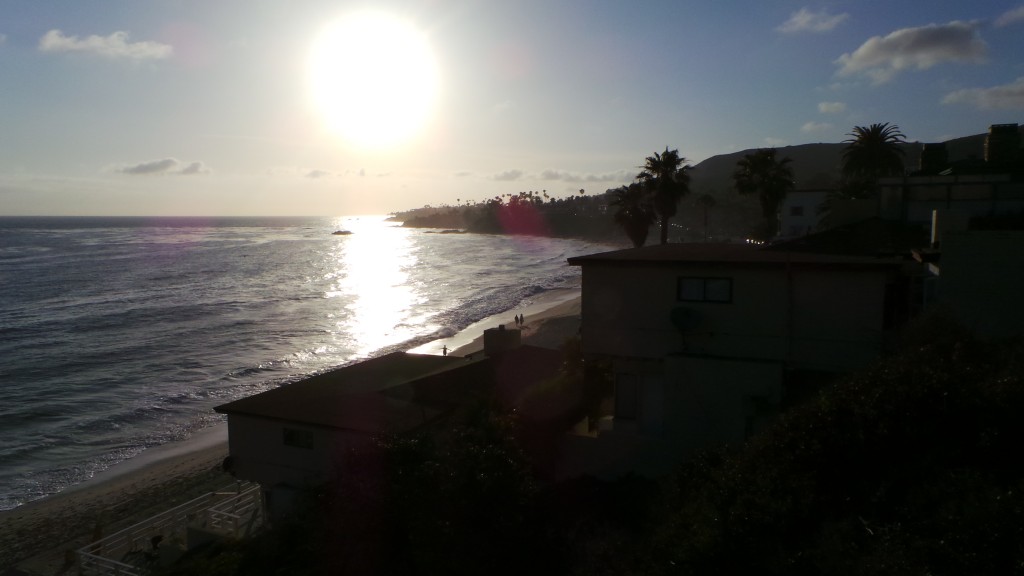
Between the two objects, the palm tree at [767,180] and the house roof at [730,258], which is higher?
the palm tree at [767,180]

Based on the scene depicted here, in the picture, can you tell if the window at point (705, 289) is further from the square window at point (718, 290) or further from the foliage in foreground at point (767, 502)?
the foliage in foreground at point (767, 502)

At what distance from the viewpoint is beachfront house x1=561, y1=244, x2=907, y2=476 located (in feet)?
44.8

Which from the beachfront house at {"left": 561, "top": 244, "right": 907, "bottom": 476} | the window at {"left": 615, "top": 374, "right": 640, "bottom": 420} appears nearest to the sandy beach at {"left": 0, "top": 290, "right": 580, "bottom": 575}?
the window at {"left": 615, "top": 374, "right": 640, "bottom": 420}

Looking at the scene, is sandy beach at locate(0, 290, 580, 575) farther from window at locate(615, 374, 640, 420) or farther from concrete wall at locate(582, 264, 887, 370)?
concrete wall at locate(582, 264, 887, 370)

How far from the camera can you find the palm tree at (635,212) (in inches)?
1609

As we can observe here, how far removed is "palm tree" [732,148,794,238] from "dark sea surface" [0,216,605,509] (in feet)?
72.6

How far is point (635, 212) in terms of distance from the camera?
134 feet

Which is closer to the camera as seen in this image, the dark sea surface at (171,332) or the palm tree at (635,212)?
the dark sea surface at (171,332)

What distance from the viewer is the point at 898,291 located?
14828 millimetres

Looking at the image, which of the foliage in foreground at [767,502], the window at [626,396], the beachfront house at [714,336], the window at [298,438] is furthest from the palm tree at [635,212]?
the foliage in foreground at [767,502]

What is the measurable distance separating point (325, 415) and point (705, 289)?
358 inches

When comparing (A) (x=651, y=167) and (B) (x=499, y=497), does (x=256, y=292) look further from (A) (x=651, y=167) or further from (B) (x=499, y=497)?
(B) (x=499, y=497)

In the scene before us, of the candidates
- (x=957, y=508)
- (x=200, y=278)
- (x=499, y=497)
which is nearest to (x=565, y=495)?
(x=499, y=497)

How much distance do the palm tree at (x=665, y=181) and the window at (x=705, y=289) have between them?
24.8 meters
